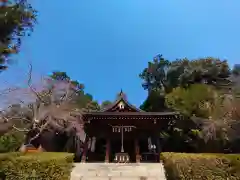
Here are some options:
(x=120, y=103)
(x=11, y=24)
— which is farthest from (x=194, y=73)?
(x=11, y=24)

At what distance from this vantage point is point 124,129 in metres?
20.4

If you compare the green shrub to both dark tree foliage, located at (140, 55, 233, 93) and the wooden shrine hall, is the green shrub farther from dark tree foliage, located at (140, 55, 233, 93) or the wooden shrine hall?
dark tree foliage, located at (140, 55, 233, 93)

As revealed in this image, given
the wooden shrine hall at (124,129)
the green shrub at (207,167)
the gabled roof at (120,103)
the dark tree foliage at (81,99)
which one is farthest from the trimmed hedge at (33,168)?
the dark tree foliage at (81,99)

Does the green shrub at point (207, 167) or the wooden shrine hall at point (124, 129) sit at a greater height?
the wooden shrine hall at point (124, 129)

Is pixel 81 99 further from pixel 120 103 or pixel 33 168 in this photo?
pixel 33 168

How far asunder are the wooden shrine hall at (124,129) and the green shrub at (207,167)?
11.0 meters

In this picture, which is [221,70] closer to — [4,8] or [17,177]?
[4,8]

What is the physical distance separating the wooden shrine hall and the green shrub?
11007 mm

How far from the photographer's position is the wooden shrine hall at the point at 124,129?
63.2 feet

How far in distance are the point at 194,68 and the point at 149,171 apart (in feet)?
80.2

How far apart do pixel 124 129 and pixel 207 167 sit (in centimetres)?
1299

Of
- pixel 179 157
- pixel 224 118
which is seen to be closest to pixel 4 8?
pixel 179 157

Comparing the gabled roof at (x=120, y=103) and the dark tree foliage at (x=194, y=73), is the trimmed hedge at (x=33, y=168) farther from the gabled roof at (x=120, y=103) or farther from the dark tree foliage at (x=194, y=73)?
the dark tree foliage at (x=194, y=73)

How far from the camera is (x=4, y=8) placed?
1145cm
